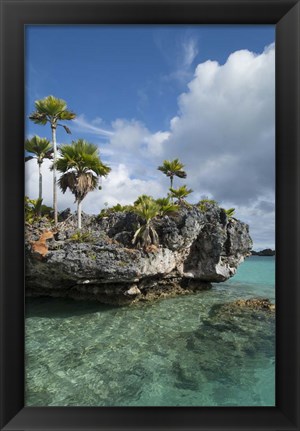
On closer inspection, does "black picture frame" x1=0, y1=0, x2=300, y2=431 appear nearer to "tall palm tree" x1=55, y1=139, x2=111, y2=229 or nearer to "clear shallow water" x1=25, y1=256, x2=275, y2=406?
"clear shallow water" x1=25, y1=256, x2=275, y2=406

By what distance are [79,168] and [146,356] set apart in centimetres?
662

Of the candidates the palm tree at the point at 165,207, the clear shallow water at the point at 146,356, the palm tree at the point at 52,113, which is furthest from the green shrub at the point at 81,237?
the palm tree at the point at 165,207

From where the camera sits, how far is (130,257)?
7.58 m

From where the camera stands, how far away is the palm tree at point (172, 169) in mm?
13578

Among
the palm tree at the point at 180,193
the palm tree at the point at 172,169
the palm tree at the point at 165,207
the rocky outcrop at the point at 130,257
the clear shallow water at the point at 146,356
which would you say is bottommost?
the clear shallow water at the point at 146,356

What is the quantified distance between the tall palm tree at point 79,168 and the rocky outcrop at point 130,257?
137 centimetres

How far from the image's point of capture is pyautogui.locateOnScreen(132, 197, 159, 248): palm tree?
8.21 meters

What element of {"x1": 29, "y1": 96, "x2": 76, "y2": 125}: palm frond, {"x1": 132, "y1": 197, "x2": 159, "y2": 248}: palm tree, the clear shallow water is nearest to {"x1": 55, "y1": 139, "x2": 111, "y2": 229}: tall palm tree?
{"x1": 29, "y1": 96, "x2": 76, "y2": 125}: palm frond

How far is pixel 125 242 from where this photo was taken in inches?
330

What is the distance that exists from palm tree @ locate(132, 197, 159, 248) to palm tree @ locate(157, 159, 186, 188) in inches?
222

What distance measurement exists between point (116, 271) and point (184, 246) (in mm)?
3698

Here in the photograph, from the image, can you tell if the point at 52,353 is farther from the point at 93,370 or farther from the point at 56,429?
the point at 56,429
